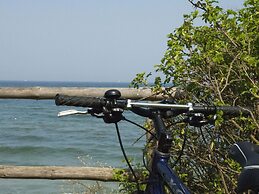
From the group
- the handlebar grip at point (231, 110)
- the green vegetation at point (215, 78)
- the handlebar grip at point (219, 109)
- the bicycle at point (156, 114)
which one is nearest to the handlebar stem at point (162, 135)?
the bicycle at point (156, 114)

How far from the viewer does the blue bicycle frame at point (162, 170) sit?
191cm

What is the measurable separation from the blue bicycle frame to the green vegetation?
3.07ft

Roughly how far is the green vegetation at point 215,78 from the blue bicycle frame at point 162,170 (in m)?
0.93

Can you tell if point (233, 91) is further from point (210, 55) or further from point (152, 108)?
point (152, 108)

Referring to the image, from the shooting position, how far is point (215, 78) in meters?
3.07

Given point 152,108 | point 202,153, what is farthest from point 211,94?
point 152,108

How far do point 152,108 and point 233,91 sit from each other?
4.04 ft

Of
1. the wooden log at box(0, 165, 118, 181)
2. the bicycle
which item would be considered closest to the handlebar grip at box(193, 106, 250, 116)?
the bicycle

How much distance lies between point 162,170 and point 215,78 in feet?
3.94

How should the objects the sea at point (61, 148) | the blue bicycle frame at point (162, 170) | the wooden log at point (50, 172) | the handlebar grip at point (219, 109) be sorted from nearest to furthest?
1. the blue bicycle frame at point (162, 170)
2. the handlebar grip at point (219, 109)
3. the wooden log at point (50, 172)
4. the sea at point (61, 148)

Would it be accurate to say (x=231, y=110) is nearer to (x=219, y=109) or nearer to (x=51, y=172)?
(x=219, y=109)

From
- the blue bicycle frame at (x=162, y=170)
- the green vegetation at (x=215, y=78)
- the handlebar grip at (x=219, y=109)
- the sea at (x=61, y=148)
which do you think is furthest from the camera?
the sea at (x=61, y=148)

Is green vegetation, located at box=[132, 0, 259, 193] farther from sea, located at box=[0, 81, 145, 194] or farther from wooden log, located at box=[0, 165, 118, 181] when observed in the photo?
sea, located at box=[0, 81, 145, 194]

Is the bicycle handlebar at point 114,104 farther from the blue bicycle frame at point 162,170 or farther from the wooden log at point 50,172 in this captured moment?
the wooden log at point 50,172
